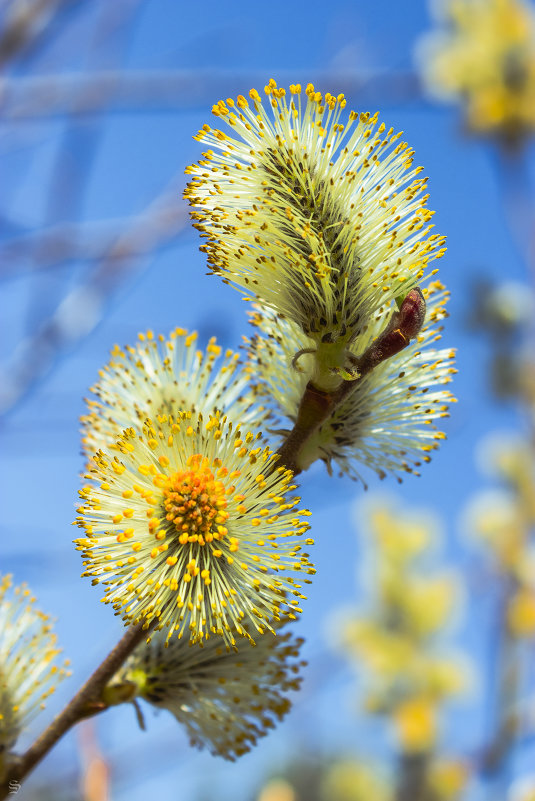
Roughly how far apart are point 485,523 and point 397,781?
192 cm

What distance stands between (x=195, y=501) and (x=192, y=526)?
3 cm

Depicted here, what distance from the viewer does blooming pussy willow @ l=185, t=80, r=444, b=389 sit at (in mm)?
850

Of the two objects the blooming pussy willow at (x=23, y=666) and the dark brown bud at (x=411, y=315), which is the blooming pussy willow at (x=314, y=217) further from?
the blooming pussy willow at (x=23, y=666)

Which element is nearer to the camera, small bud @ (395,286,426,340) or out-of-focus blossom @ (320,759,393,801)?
small bud @ (395,286,426,340)

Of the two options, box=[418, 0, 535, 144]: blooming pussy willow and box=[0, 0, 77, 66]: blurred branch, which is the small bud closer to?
box=[0, 0, 77, 66]: blurred branch

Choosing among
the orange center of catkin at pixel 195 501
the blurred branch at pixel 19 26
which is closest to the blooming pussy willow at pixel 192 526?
the orange center of catkin at pixel 195 501

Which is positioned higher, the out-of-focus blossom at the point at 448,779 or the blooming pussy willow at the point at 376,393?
the blooming pussy willow at the point at 376,393

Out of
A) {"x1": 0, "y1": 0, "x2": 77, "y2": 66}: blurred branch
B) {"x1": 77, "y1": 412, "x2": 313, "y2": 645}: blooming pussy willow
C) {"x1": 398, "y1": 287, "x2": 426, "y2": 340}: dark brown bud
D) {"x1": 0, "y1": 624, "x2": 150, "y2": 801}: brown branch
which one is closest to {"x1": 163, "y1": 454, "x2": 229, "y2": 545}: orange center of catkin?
{"x1": 77, "y1": 412, "x2": 313, "y2": 645}: blooming pussy willow

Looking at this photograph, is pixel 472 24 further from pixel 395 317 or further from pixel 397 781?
pixel 395 317

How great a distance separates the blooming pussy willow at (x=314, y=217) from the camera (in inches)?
33.4

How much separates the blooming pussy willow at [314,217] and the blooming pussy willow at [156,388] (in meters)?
0.16

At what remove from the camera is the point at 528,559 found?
4785 mm

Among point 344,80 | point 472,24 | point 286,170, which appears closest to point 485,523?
point 344,80

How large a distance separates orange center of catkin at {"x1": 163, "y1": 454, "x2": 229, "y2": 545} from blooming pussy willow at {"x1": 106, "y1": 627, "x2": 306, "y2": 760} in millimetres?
210
